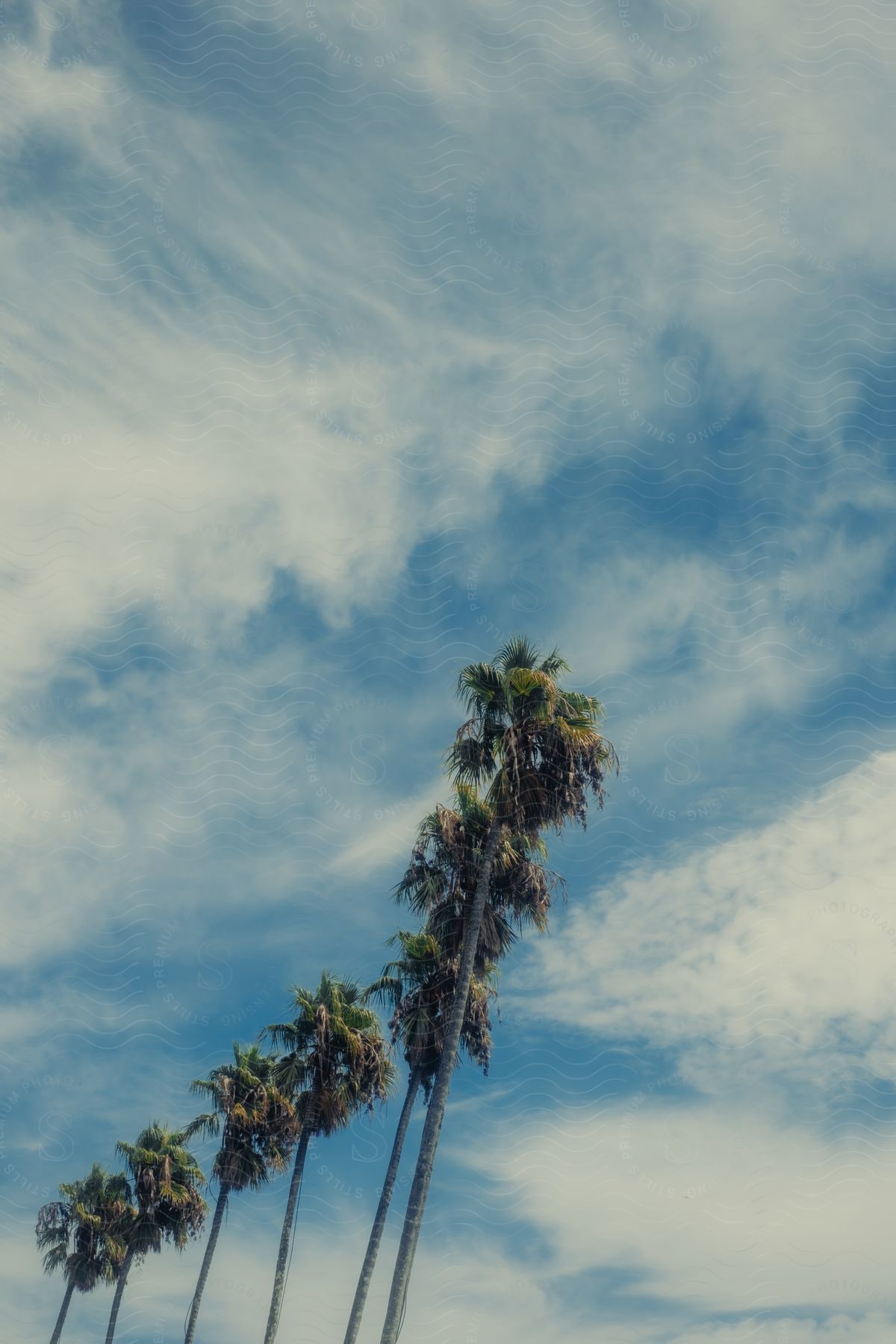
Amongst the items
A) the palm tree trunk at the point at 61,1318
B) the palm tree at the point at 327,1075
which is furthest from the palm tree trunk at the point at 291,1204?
the palm tree trunk at the point at 61,1318

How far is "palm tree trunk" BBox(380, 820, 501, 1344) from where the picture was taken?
21.1 metres

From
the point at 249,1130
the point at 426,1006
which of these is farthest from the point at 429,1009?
the point at 249,1130

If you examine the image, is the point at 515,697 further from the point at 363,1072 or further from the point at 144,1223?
→ the point at 144,1223

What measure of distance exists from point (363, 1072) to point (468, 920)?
8015 millimetres

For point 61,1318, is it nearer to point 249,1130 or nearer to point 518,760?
point 249,1130

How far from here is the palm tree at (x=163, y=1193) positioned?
3791 cm

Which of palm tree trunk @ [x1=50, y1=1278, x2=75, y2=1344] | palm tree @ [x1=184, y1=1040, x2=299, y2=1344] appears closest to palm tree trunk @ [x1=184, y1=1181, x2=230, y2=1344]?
palm tree @ [x1=184, y1=1040, x2=299, y2=1344]

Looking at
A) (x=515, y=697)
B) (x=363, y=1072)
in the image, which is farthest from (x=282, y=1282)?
(x=515, y=697)

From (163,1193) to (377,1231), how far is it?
532 inches

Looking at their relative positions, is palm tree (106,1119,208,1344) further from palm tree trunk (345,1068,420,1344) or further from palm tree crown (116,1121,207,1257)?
palm tree trunk (345,1068,420,1344)

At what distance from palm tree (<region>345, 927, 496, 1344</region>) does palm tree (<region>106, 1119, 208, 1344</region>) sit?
12.3 m

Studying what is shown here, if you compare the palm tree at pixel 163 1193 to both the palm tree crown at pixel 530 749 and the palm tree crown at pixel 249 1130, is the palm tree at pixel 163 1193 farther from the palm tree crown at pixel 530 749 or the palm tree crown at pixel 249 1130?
the palm tree crown at pixel 530 749

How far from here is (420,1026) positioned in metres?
27.1

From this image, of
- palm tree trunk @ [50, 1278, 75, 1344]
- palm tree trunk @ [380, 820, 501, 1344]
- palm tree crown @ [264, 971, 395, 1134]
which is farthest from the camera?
palm tree trunk @ [50, 1278, 75, 1344]
